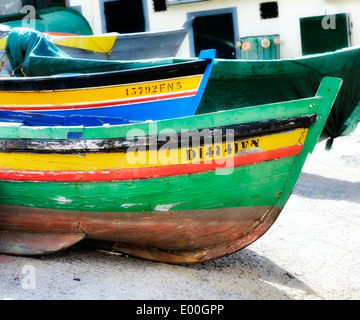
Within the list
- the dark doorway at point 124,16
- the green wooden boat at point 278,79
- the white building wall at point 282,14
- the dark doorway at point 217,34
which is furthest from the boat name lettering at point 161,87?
the dark doorway at point 124,16

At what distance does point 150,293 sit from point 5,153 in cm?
157

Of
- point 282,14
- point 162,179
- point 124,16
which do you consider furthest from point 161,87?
point 124,16

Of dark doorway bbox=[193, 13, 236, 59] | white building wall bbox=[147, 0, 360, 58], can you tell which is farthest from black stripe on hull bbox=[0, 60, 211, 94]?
dark doorway bbox=[193, 13, 236, 59]

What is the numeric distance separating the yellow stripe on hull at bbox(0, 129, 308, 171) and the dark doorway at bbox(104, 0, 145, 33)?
11321mm

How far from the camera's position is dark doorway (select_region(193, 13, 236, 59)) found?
14.9m

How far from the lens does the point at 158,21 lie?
50.2 feet

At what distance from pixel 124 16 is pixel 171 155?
11.8m

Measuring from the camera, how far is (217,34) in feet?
49.4

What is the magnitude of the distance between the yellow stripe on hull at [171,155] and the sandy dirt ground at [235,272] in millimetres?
795

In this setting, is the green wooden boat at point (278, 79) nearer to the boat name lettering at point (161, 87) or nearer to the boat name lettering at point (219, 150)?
the boat name lettering at point (161, 87)

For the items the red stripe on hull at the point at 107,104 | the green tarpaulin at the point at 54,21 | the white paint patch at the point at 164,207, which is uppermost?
the green tarpaulin at the point at 54,21

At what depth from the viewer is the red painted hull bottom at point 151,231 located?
4.74m

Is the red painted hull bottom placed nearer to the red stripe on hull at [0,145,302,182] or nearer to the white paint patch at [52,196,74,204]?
the white paint patch at [52,196,74,204]
